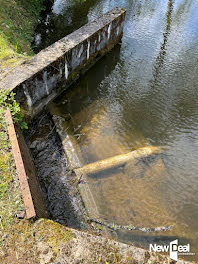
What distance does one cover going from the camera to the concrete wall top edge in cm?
502

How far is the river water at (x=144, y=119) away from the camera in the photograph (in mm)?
4371

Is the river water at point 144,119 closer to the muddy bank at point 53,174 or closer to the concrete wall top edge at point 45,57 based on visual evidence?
the muddy bank at point 53,174

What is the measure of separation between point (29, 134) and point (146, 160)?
3.02m

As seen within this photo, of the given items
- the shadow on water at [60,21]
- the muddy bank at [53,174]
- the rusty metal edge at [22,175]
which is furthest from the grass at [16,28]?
the rusty metal edge at [22,175]

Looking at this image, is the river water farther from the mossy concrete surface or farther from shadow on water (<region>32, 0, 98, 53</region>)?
the mossy concrete surface

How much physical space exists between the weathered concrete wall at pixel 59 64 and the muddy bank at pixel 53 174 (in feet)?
2.12

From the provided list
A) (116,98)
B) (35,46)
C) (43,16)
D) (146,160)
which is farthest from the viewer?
(43,16)

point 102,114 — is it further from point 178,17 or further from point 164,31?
point 178,17

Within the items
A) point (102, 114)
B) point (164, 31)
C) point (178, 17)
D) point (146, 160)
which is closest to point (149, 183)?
point (146, 160)

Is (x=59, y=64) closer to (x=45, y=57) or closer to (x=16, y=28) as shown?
(x=45, y=57)

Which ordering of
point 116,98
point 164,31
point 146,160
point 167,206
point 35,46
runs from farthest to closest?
point 164,31, point 35,46, point 116,98, point 146,160, point 167,206

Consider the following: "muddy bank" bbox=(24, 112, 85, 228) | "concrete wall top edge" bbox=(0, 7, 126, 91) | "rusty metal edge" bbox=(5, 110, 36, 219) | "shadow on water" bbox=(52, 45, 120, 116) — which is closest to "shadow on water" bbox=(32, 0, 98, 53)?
"concrete wall top edge" bbox=(0, 7, 126, 91)

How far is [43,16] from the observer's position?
11.5 meters

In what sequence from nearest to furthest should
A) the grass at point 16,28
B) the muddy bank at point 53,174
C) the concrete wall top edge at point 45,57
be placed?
1. the muddy bank at point 53,174
2. the concrete wall top edge at point 45,57
3. the grass at point 16,28
